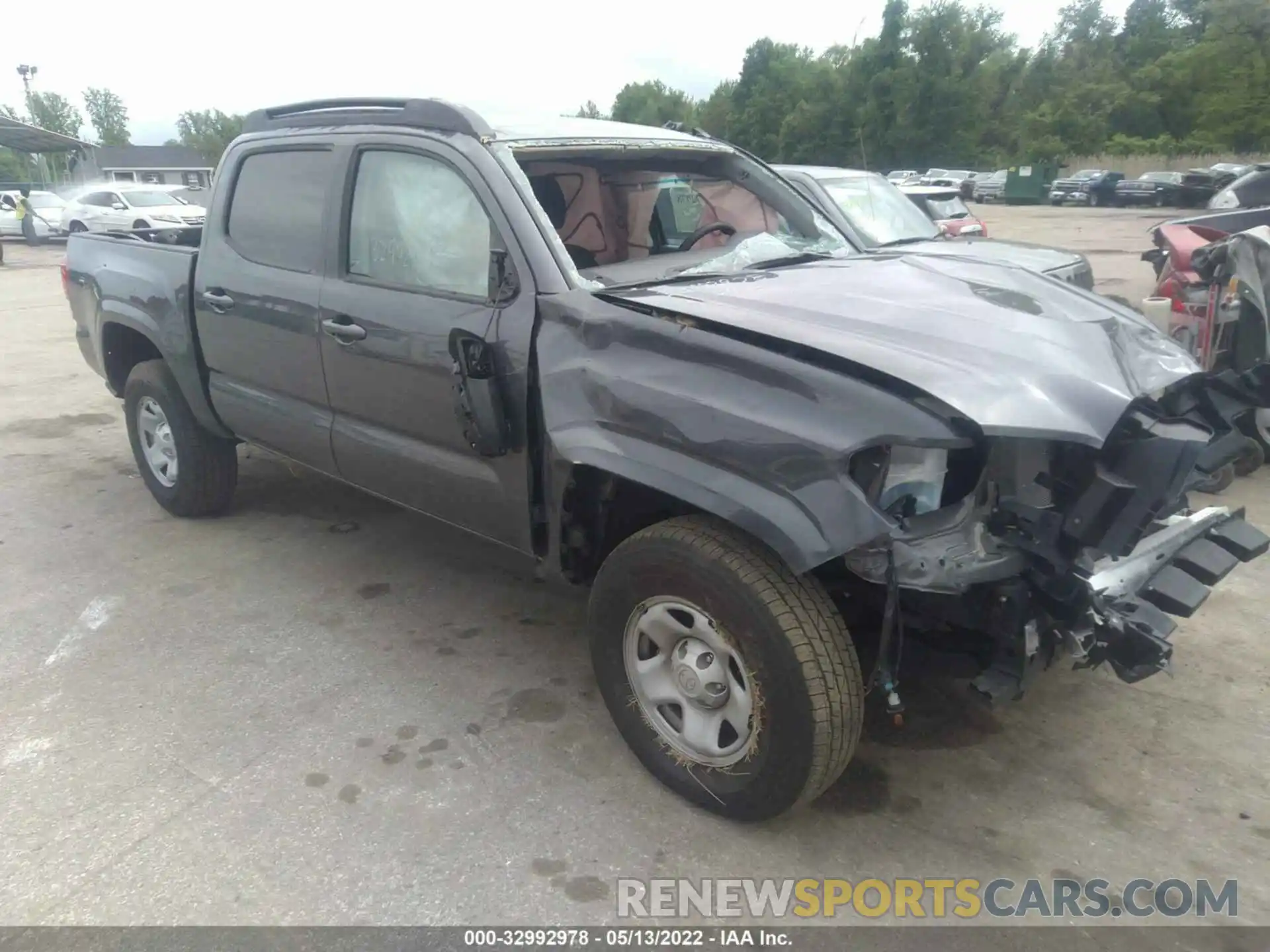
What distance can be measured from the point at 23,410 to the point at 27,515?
285 cm

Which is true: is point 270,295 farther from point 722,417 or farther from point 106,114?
point 106,114

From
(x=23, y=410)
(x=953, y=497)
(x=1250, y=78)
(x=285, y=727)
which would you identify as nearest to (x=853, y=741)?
(x=953, y=497)

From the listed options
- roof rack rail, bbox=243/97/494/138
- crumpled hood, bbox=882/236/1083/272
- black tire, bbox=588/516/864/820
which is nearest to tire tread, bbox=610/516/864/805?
black tire, bbox=588/516/864/820

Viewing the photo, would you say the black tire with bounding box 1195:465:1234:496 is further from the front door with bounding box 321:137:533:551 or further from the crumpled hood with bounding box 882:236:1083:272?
the crumpled hood with bounding box 882:236:1083:272

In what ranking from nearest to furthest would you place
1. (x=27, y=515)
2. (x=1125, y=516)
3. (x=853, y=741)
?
(x=1125, y=516) < (x=853, y=741) < (x=27, y=515)

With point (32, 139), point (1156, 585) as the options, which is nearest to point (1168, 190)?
point (1156, 585)

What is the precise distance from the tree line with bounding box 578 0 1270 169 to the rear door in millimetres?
51446

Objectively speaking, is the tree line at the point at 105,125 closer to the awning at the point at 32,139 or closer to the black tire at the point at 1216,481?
the awning at the point at 32,139

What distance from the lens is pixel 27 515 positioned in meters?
5.24

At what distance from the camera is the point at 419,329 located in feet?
10.4

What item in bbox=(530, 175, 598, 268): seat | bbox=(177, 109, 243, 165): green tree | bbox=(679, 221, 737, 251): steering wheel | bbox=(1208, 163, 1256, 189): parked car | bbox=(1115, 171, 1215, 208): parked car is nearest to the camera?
bbox=(530, 175, 598, 268): seat

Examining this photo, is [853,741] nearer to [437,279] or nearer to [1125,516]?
[1125,516]

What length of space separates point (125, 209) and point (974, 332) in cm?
2500

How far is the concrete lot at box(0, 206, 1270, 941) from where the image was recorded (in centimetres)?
251
